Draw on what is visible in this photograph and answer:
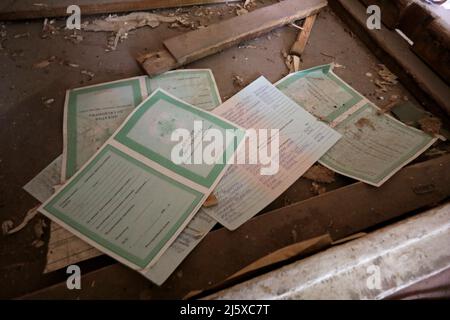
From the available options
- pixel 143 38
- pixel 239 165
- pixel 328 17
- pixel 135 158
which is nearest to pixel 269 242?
pixel 239 165

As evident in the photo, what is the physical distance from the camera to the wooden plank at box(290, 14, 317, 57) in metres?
1.25

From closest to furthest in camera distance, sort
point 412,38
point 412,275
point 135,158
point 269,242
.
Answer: point 412,275, point 269,242, point 135,158, point 412,38

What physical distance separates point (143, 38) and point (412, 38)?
107 cm

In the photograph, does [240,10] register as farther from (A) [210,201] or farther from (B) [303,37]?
(A) [210,201]

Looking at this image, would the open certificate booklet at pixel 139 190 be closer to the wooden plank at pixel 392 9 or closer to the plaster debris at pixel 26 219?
the plaster debris at pixel 26 219

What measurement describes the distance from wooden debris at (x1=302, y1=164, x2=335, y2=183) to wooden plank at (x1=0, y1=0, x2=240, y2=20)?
0.92 metres

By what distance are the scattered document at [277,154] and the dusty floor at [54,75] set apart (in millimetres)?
55

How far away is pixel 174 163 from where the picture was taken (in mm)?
928

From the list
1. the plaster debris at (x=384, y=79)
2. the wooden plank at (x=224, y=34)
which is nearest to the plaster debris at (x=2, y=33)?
the wooden plank at (x=224, y=34)

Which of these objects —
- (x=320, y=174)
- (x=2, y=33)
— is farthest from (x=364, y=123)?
(x=2, y=33)

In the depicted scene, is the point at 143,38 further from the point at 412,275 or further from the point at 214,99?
the point at 412,275

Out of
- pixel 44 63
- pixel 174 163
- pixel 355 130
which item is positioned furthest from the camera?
pixel 44 63

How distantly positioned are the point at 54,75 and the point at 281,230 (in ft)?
3.16

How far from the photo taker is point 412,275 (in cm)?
66
